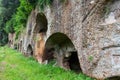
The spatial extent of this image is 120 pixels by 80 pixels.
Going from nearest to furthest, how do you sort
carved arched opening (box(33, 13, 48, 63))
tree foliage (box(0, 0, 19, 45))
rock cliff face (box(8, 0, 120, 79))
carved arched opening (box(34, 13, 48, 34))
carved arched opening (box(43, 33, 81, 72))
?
1. rock cliff face (box(8, 0, 120, 79))
2. carved arched opening (box(43, 33, 81, 72))
3. carved arched opening (box(33, 13, 48, 63))
4. carved arched opening (box(34, 13, 48, 34))
5. tree foliage (box(0, 0, 19, 45))

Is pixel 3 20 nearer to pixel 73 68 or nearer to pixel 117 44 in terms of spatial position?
pixel 73 68

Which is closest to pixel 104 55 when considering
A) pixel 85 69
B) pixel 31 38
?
pixel 85 69

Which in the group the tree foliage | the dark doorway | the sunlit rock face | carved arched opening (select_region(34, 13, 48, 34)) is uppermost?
the tree foliage

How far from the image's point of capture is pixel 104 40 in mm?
8227

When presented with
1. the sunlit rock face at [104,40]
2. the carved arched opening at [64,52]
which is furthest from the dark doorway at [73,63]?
the sunlit rock face at [104,40]

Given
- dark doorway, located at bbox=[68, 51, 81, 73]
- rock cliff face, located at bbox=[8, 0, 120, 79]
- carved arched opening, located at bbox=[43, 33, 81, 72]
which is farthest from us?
dark doorway, located at bbox=[68, 51, 81, 73]

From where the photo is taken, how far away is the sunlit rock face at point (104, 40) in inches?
307

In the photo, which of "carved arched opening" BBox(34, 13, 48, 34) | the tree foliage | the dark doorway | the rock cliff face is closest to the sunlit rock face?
the rock cliff face

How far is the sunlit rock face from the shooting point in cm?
780

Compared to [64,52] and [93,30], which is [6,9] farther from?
[93,30]

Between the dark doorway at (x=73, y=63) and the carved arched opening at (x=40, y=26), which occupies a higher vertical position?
the carved arched opening at (x=40, y=26)

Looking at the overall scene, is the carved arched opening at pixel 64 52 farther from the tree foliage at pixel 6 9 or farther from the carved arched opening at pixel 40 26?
the tree foliage at pixel 6 9

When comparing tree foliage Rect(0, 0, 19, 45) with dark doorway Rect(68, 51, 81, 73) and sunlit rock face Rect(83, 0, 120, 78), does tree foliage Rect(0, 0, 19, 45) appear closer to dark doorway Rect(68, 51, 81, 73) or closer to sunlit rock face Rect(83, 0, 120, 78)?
dark doorway Rect(68, 51, 81, 73)

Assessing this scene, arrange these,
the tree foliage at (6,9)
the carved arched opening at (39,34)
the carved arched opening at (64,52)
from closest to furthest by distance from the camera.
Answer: the carved arched opening at (64,52), the carved arched opening at (39,34), the tree foliage at (6,9)
